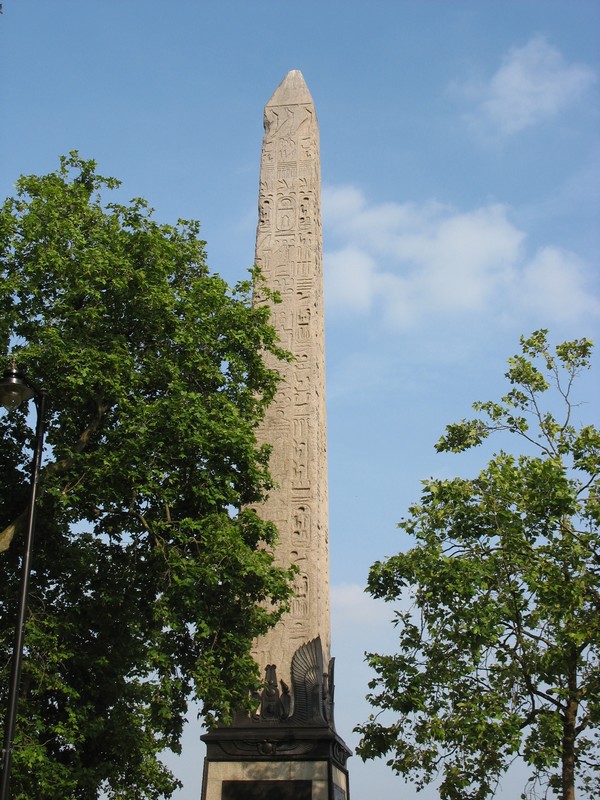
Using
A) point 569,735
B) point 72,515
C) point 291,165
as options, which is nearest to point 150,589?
point 72,515

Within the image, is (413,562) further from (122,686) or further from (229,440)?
(122,686)

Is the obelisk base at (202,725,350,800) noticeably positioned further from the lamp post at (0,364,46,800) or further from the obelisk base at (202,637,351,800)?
the lamp post at (0,364,46,800)

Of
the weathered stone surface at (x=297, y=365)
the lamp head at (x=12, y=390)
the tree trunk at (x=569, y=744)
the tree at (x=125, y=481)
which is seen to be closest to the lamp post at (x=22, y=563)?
the lamp head at (x=12, y=390)

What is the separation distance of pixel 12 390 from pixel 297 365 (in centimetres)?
786

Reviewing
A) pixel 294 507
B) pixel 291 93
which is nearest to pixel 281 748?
pixel 294 507

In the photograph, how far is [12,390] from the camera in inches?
375

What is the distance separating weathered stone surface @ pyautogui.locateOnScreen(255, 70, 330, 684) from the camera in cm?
1499

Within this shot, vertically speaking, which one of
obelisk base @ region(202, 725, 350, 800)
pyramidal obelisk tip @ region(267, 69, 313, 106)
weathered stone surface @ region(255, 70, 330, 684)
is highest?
pyramidal obelisk tip @ region(267, 69, 313, 106)

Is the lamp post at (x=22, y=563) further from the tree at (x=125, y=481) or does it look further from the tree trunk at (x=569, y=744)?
the tree trunk at (x=569, y=744)

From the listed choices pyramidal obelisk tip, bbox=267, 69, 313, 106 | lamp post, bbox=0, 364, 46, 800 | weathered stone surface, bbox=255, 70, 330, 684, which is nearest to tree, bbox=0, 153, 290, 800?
weathered stone surface, bbox=255, 70, 330, 684

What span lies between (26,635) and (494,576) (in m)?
7.19

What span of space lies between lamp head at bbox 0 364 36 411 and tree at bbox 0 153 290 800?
153 inches

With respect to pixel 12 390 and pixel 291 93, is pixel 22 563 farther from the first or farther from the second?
pixel 291 93

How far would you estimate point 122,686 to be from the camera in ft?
53.4
